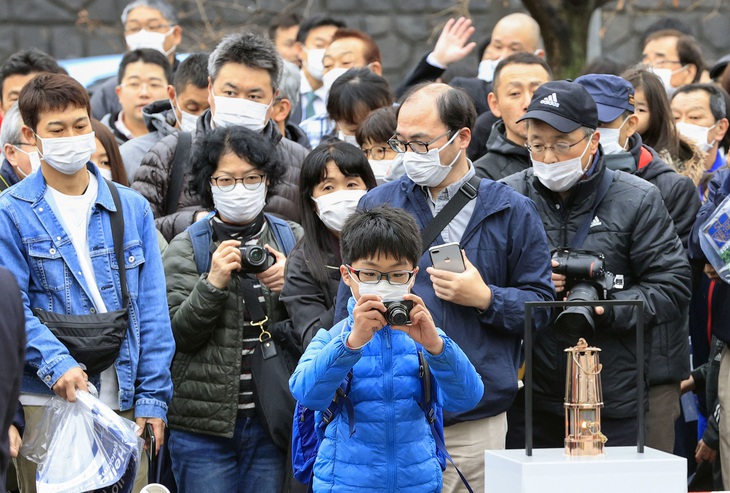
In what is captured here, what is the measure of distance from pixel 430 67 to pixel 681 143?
5.39 feet

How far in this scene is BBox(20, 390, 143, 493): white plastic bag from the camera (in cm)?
464

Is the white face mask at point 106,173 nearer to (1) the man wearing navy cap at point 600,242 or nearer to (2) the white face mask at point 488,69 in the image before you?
(1) the man wearing navy cap at point 600,242

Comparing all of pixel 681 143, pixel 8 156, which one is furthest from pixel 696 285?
pixel 8 156

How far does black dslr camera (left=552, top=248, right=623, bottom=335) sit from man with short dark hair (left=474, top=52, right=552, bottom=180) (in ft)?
3.53

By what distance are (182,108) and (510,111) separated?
6.08 feet

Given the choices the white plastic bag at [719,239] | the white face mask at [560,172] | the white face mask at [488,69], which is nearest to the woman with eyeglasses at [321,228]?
the white face mask at [560,172]

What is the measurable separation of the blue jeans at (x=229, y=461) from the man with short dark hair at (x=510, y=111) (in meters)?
1.71

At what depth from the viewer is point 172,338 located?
5.09 metres

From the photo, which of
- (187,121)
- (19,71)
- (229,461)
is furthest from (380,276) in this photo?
(19,71)

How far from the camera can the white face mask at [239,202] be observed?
545cm

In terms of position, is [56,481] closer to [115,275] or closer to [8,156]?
[115,275]

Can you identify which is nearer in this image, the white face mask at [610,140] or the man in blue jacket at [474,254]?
the man in blue jacket at [474,254]

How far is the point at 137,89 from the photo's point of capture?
7.87 metres

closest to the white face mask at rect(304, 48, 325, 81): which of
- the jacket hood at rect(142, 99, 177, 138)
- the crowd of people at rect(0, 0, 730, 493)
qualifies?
the jacket hood at rect(142, 99, 177, 138)
